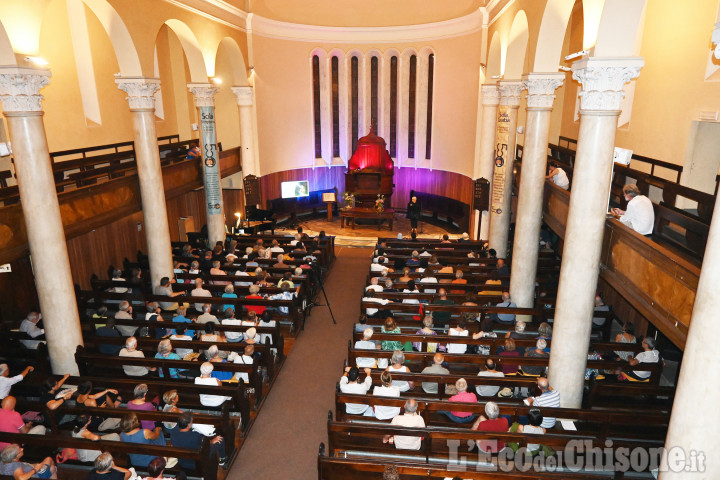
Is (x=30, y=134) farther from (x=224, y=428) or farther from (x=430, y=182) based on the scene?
(x=430, y=182)

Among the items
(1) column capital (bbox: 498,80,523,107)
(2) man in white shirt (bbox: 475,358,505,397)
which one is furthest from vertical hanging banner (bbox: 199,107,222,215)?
(2) man in white shirt (bbox: 475,358,505,397)

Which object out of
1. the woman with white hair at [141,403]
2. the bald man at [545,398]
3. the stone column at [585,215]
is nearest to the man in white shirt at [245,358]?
the woman with white hair at [141,403]

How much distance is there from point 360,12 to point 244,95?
7.35 m

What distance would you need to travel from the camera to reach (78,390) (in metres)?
6.85

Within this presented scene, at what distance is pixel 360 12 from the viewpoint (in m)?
21.6

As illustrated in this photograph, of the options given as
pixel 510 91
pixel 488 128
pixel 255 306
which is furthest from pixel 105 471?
pixel 488 128

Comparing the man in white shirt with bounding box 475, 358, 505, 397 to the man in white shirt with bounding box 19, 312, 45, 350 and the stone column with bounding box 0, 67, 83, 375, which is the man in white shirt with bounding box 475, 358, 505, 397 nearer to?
the stone column with bounding box 0, 67, 83, 375

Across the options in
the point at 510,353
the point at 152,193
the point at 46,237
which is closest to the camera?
the point at 46,237

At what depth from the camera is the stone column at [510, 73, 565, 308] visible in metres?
9.38

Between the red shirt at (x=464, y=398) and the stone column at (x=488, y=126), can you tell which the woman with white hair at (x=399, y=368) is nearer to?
the red shirt at (x=464, y=398)

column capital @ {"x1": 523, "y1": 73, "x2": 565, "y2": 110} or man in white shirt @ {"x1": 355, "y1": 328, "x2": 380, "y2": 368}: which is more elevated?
column capital @ {"x1": 523, "y1": 73, "x2": 565, "y2": 110}

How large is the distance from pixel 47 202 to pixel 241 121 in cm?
1154

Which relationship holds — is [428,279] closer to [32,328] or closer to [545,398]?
[545,398]

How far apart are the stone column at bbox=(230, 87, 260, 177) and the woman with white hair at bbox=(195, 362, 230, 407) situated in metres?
13.0
